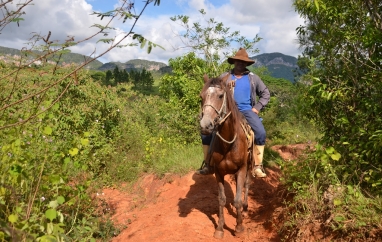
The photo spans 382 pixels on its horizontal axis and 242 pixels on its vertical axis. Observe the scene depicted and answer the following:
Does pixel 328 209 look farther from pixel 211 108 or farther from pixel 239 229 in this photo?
pixel 211 108

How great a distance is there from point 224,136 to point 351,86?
7.13 feet

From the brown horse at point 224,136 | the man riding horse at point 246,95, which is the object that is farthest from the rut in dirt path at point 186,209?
the man riding horse at point 246,95

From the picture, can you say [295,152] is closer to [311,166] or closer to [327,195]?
[311,166]

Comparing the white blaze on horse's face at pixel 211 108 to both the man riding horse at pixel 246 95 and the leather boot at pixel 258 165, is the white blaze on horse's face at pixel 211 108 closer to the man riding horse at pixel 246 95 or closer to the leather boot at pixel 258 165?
the man riding horse at pixel 246 95

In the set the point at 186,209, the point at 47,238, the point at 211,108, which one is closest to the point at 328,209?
the point at 211,108

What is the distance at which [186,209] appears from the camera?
656cm

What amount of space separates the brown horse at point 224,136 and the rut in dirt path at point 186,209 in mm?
421

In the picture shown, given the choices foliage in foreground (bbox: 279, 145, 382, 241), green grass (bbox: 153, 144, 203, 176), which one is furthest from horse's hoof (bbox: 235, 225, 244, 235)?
green grass (bbox: 153, 144, 203, 176)

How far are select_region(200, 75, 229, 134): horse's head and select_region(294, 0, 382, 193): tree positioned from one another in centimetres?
149

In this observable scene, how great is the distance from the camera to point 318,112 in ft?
18.5

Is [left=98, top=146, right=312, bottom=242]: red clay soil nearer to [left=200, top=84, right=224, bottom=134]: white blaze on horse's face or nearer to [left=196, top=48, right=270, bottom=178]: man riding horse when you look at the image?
[left=196, top=48, right=270, bottom=178]: man riding horse

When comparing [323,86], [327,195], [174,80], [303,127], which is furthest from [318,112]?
[303,127]

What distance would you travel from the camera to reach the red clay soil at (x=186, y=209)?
18.7 ft

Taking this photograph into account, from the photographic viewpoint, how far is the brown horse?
4652mm
